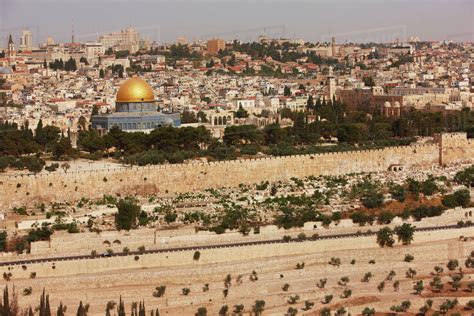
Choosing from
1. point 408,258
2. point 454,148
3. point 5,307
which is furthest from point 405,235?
point 454,148

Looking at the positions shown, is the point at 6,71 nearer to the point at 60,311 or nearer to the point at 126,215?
the point at 126,215

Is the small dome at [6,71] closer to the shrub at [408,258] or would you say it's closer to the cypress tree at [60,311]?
the shrub at [408,258]

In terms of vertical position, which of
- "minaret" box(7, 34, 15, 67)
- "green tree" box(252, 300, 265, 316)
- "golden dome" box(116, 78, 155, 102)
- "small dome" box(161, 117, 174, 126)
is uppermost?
"minaret" box(7, 34, 15, 67)

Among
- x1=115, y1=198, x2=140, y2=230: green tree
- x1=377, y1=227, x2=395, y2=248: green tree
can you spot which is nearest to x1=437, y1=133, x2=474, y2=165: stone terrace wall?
x1=377, y1=227, x2=395, y2=248: green tree

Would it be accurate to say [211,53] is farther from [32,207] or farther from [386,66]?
[32,207]

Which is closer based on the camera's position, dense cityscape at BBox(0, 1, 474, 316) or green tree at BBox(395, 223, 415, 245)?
dense cityscape at BBox(0, 1, 474, 316)

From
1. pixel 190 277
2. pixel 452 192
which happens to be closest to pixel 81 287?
pixel 190 277

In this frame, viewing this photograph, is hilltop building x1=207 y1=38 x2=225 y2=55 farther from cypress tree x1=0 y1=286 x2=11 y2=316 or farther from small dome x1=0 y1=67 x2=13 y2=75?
cypress tree x1=0 y1=286 x2=11 y2=316

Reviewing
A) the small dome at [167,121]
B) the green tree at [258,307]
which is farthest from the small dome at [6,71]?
the green tree at [258,307]

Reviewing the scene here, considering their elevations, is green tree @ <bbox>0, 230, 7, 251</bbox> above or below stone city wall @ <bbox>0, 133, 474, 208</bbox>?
below
